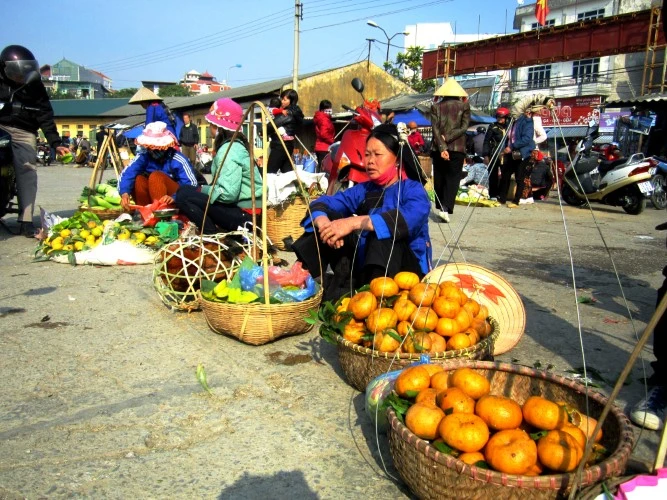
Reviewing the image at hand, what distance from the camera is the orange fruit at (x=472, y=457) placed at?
1.77 m

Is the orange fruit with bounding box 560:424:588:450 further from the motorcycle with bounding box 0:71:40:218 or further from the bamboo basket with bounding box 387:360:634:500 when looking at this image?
the motorcycle with bounding box 0:71:40:218

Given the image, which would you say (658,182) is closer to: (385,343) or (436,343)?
(436,343)

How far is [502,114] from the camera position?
10727 mm

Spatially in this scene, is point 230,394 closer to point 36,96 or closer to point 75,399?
point 75,399

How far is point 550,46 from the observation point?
18328 mm

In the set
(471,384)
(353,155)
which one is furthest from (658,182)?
(471,384)

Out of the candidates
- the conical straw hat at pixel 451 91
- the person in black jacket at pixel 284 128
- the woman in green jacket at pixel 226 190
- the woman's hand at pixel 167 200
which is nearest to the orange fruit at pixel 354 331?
the woman in green jacket at pixel 226 190

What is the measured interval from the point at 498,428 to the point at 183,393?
160 cm

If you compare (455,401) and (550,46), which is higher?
(550,46)

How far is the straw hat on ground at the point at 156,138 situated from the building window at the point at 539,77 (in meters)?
34.9

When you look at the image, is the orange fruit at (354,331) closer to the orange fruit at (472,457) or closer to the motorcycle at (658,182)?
the orange fruit at (472,457)

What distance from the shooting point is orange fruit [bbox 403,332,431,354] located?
256 centimetres

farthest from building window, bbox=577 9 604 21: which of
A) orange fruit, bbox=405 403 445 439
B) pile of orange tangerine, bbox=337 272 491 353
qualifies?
orange fruit, bbox=405 403 445 439

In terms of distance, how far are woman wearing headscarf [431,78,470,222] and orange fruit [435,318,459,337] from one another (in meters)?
5.42
